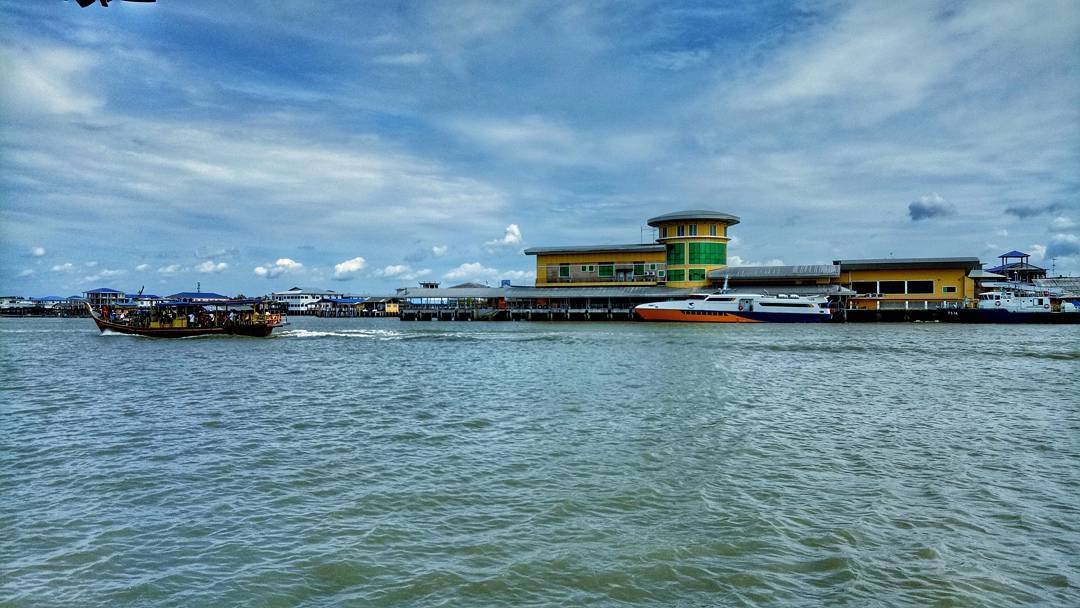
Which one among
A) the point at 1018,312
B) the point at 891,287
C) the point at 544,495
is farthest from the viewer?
the point at 891,287

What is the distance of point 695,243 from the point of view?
71188 mm

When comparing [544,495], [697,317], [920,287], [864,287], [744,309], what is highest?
[864,287]

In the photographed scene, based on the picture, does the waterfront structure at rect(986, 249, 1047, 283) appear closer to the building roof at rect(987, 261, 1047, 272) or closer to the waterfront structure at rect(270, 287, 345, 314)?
the building roof at rect(987, 261, 1047, 272)

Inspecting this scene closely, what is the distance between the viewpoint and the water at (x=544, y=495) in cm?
635

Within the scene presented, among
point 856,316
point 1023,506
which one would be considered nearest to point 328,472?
point 1023,506

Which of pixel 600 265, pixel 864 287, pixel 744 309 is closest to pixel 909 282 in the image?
pixel 864 287

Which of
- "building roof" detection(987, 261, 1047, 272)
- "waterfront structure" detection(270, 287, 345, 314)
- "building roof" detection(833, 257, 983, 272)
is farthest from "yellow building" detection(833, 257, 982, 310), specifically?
"waterfront structure" detection(270, 287, 345, 314)

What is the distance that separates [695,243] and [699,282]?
13.8ft

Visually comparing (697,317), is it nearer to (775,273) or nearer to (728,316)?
(728,316)

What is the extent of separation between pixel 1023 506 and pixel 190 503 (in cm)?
1083

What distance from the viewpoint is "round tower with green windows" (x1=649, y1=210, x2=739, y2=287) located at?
233 ft

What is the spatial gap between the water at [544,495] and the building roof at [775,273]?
50.1 m

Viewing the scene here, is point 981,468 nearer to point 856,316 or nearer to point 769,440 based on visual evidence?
point 769,440

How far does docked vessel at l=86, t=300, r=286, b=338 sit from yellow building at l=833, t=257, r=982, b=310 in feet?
183
